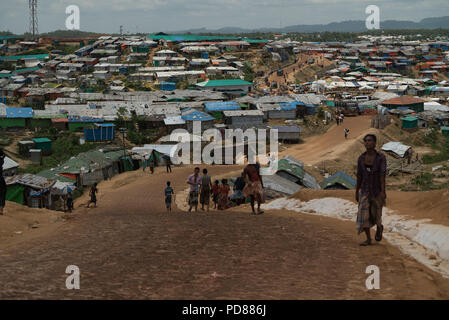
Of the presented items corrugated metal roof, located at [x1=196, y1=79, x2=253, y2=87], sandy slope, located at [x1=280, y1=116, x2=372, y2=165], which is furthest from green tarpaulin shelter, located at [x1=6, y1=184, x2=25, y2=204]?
corrugated metal roof, located at [x1=196, y1=79, x2=253, y2=87]

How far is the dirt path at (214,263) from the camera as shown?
5078 millimetres

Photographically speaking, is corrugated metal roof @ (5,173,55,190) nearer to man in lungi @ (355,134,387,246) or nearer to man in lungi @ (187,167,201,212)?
man in lungi @ (187,167,201,212)

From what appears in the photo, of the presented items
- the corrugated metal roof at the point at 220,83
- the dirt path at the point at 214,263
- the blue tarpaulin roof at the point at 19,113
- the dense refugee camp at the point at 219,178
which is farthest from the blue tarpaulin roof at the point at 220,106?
the dirt path at the point at 214,263

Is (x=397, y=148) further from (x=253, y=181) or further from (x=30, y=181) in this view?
(x=253, y=181)

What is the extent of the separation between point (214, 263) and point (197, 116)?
29975 mm

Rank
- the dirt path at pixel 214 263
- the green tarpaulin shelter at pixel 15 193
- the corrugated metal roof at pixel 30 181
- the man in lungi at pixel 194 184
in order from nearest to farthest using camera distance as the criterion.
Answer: the dirt path at pixel 214 263 < the man in lungi at pixel 194 184 < the green tarpaulin shelter at pixel 15 193 < the corrugated metal roof at pixel 30 181

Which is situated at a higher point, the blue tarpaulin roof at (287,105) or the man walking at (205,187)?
the blue tarpaulin roof at (287,105)

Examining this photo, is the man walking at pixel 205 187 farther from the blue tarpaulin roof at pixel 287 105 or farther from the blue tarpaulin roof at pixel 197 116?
the blue tarpaulin roof at pixel 287 105

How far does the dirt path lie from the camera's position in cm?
508

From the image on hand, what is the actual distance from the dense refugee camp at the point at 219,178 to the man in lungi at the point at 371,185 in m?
0.02

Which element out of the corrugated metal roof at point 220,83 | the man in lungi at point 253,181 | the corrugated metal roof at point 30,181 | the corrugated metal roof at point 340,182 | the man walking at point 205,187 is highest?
the corrugated metal roof at point 220,83

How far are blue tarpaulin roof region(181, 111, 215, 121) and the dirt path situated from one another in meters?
26.1
